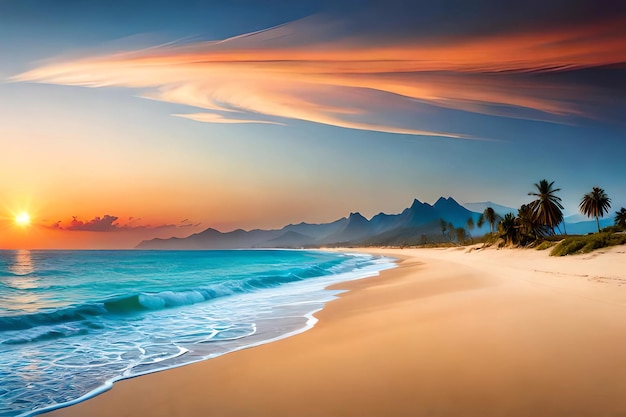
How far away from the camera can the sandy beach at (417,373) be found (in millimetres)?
4594

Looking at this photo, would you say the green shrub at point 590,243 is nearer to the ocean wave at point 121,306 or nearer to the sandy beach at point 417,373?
the sandy beach at point 417,373

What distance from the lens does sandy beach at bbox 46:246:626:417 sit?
459 cm

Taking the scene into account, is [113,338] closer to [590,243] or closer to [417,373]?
[417,373]

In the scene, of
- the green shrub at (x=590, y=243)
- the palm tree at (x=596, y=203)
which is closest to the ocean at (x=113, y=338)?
the green shrub at (x=590, y=243)

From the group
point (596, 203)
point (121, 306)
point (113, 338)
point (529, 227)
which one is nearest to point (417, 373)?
point (113, 338)

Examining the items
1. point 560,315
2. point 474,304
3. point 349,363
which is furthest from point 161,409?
point 474,304

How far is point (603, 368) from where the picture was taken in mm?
5574

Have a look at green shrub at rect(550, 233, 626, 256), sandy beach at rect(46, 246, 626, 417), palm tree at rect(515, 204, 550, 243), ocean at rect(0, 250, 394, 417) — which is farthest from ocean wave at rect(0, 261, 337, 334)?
palm tree at rect(515, 204, 550, 243)

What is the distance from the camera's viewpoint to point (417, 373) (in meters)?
5.73

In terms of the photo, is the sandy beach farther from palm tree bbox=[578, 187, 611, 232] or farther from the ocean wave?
palm tree bbox=[578, 187, 611, 232]

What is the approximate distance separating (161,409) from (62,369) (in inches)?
150

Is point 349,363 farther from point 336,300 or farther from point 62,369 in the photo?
point 336,300

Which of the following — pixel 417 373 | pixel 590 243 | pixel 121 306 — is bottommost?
pixel 121 306

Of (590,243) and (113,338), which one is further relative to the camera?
(590,243)
